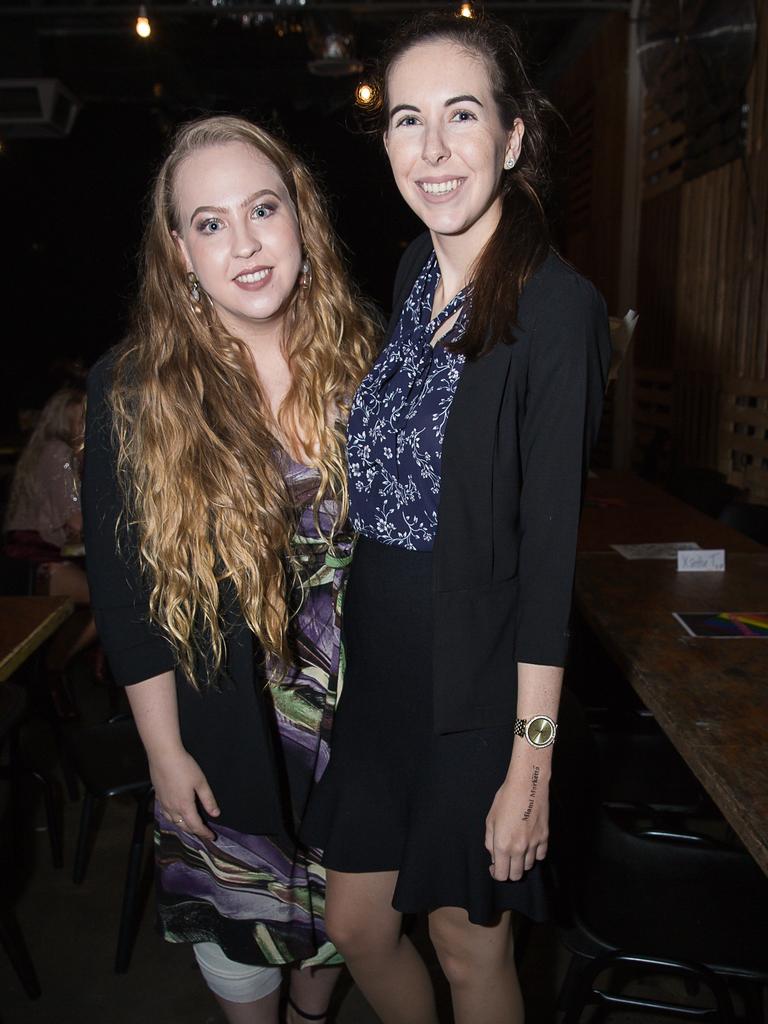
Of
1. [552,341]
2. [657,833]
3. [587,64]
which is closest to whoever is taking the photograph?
[552,341]

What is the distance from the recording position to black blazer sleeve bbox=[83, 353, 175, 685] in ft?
5.41

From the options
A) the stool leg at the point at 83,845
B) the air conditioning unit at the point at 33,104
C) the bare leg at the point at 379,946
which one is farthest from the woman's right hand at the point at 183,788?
the air conditioning unit at the point at 33,104

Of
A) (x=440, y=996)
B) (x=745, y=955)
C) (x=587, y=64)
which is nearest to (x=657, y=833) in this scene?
(x=745, y=955)

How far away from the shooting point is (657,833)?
200 cm

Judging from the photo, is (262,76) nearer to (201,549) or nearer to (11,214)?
(11,214)

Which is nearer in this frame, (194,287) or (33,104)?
(194,287)

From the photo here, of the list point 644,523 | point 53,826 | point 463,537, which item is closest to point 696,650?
point 463,537

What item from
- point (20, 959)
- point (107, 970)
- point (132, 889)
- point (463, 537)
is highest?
point (463, 537)

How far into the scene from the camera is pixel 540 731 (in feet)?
4.54

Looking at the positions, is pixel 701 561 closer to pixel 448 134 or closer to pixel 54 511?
pixel 448 134

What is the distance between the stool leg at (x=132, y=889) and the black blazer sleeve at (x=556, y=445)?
5.11ft

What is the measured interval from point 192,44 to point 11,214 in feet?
12.5

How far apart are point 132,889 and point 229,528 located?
1403 millimetres

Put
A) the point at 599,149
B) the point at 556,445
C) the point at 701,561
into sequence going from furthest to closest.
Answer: the point at 599,149 → the point at 701,561 → the point at 556,445
